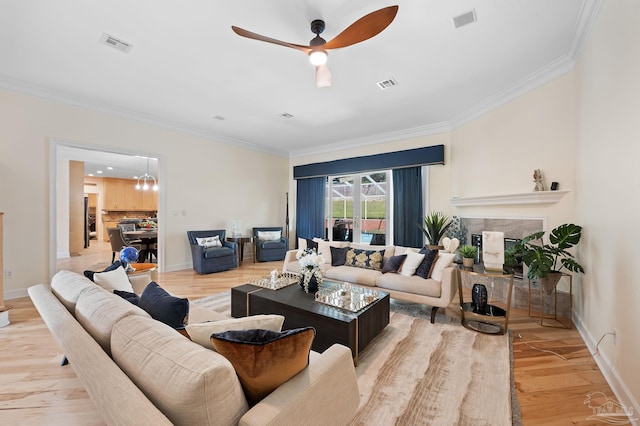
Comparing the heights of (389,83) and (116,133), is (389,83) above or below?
above

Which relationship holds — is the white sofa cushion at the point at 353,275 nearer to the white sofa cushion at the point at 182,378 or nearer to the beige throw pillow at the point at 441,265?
the beige throw pillow at the point at 441,265

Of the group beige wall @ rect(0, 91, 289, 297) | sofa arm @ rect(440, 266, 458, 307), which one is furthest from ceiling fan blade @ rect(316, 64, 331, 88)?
beige wall @ rect(0, 91, 289, 297)

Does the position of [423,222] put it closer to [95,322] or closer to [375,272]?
[375,272]

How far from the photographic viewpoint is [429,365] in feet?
7.09

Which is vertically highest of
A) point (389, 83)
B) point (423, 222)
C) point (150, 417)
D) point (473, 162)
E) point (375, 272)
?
point (389, 83)

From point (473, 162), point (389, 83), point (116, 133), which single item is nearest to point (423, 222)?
point (473, 162)

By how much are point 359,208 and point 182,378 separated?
234 inches

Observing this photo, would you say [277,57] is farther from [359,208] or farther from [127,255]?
[359,208]

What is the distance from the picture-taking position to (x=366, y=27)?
2094 millimetres

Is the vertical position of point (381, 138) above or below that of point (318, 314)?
above

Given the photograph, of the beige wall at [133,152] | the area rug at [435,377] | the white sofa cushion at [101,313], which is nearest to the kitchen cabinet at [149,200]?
the beige wall at [133,152]

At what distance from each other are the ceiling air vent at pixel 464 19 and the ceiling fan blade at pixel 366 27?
91cm

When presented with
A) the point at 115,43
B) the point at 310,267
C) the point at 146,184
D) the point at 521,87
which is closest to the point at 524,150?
the point at 521,87

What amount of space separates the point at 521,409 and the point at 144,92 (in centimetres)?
554
